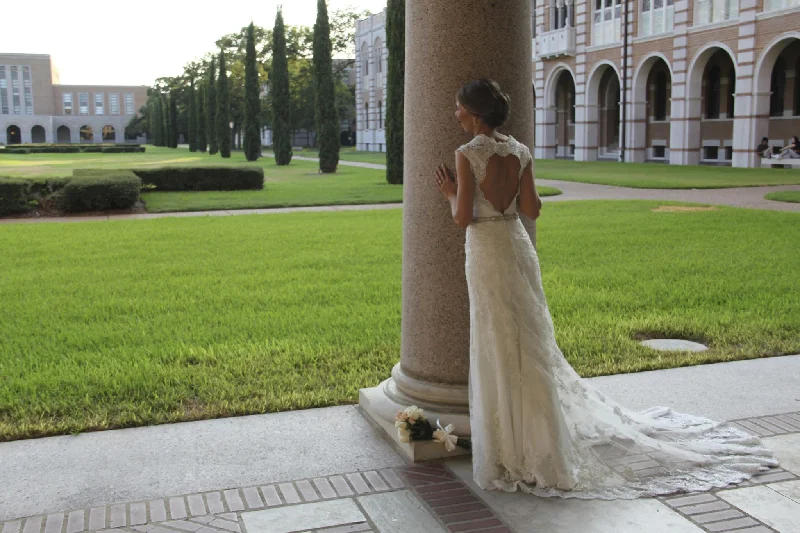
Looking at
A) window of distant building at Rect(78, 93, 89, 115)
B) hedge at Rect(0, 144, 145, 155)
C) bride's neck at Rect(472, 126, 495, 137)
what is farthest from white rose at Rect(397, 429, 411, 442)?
window of distant building at Rect(78, 93, 89, 115)

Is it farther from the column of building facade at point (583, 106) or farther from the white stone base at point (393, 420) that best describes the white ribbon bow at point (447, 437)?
the column of building facade at point (583, 106)

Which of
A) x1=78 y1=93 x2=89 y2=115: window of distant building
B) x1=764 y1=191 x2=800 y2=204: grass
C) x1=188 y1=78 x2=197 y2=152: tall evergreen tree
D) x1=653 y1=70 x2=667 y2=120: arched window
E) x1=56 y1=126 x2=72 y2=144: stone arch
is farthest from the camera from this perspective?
x1=78 y1=93 x2=89 y2=115: window of distant building

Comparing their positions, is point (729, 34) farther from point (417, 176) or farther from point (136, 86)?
point (136, 86)

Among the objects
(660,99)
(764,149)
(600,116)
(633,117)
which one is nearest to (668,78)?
(660,99)

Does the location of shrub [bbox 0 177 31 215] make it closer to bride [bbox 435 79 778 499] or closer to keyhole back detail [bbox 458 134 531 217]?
bride [bbox 435 79 778 499]

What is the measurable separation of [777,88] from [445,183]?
31.0 m

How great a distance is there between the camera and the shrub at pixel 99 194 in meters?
18.2

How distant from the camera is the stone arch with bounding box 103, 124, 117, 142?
127 meters

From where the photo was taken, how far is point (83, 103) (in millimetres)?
125125

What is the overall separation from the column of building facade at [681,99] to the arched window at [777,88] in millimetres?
2612

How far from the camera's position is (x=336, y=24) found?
72.1m

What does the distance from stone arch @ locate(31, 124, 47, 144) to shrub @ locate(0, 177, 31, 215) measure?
11235cm

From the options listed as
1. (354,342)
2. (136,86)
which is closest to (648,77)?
(354,342)

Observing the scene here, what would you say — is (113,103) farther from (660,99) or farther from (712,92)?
(712,92)
